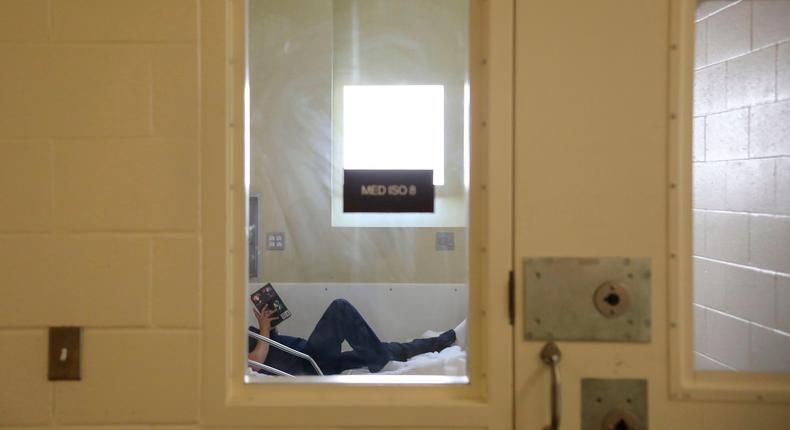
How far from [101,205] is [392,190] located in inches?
25.7

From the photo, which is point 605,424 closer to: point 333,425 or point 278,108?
point 333,425

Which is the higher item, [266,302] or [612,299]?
[612,299]

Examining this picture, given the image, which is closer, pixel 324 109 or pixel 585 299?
pixel 585 299

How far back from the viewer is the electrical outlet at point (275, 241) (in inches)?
98.6

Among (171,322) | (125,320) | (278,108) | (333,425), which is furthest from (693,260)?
(278,108)

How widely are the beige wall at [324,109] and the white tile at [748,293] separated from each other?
29.4 inches

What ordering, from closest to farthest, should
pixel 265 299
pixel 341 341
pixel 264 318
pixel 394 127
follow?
pixel 394 127 → pixel 265 299 → pixel 264 318 → pixel 341 341

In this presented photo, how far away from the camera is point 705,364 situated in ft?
4.08

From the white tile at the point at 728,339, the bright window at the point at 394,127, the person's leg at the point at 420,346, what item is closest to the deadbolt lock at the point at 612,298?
the white tile at the point at 728,339

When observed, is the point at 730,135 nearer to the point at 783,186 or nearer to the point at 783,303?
the point at 783,186

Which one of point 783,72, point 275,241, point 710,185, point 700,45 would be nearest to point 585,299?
point 710,185

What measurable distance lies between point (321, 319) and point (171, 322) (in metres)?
1.28

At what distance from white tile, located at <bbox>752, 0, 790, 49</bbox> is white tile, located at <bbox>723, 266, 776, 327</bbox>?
1.88ft

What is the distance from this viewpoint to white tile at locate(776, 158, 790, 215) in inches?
51.6
